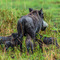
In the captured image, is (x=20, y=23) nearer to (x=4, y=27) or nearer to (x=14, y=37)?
(x=14, y=37)

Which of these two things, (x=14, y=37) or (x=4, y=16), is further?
(x=4, y=16)

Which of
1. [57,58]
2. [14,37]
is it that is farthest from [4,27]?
[57,58]

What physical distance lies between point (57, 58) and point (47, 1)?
9.34m

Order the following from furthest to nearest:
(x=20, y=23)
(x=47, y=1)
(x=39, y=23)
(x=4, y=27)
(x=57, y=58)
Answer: (x=47, y=1) < (x=4, y=27) < (x=39, y=23) < (x=20, y=23) < (x=57, y=58)

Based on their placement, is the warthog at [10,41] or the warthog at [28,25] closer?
the warthog at [28,25]

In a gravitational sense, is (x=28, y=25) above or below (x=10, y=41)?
above

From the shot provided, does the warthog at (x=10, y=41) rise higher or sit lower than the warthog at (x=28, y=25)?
lower

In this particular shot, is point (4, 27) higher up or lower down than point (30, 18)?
lower down

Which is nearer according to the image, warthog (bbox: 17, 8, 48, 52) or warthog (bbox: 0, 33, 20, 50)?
warthog (bbox: 17, 8, 48, 52)

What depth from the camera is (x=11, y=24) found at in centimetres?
702

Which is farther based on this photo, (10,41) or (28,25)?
(10,41)

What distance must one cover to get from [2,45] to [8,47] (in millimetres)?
212

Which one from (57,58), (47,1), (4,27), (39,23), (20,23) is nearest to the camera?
(57,58)

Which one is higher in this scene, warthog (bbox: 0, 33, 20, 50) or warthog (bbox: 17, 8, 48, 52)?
warthog (bbox: 17, 8, 48, 52)
